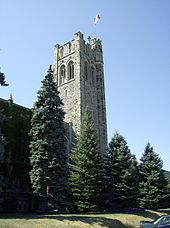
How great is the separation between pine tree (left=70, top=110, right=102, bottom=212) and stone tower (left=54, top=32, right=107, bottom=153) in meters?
13.4

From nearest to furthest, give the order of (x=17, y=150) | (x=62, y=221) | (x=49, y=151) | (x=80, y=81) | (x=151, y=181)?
(x=62, y=221)
(x=49, y=151)
(x=17, y=150)
(x=151, y=181)
(x=80, y=81)

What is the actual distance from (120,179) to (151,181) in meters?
5.90

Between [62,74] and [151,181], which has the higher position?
[62,74]

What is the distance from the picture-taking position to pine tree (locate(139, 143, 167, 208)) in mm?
34688

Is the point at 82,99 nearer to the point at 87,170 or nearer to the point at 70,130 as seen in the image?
the point at 70,130

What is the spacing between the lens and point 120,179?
32.0 metres

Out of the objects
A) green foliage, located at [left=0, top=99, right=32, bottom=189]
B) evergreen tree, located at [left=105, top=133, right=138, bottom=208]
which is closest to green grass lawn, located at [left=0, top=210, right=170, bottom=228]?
evergreen tree, located at [left=105, top=133, right=138, bottom=208]

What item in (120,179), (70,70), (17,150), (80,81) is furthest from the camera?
(70,70)

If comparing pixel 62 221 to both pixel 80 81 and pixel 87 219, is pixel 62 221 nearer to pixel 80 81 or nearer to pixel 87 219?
pixel 87 219

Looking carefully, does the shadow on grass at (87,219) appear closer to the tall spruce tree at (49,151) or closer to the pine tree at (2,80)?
the tall spruce tree at (49,151)

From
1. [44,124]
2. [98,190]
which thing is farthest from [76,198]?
[44,124]

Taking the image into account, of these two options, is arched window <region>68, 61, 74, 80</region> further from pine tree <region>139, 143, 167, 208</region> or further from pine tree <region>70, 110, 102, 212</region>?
pine tree <region>70, 110, 102, 212</region>

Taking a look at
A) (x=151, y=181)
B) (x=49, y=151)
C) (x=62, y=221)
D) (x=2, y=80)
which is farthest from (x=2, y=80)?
(x=151, y=181)

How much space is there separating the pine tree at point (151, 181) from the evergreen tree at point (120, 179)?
352 centimetres
